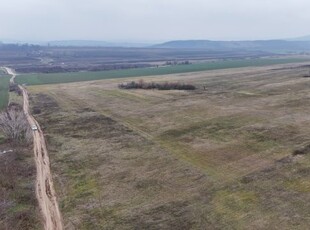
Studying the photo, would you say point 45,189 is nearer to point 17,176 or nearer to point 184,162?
point 17,176

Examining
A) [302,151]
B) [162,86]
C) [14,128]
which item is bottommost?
[14,128]

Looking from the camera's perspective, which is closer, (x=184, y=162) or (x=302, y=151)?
(x=302, y=151)

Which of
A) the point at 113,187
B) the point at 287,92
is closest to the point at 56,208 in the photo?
the point at 113,187

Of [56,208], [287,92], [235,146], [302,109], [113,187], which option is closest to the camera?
[56,208]

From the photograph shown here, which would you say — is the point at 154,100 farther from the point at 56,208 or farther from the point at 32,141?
the point at 56,208

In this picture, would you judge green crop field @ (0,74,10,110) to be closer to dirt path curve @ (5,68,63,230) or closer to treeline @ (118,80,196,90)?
treeline @ (118,80,196,90)

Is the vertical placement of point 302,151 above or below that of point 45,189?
above

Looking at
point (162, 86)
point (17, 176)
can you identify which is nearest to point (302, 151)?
point (17, 176)

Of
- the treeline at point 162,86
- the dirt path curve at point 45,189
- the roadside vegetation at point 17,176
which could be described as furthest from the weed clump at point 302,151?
the treeline at point 162,86
